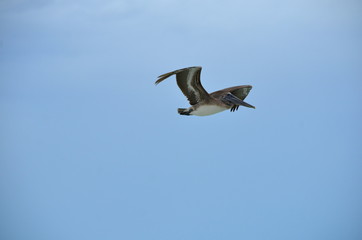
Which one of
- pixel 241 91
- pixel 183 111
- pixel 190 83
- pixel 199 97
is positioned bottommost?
pixel 183 111

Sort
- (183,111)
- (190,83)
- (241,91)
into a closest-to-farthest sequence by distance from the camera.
Result: (190,83) < (183,111) < (241,91)

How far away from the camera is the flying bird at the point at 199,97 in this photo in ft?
52.7

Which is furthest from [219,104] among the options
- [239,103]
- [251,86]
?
[251,86]

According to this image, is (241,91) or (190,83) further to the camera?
(241,91)

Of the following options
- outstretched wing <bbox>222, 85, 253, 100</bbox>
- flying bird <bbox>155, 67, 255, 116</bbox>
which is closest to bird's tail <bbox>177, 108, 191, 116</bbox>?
flying bird <bbox>155, 67, 255, 116</bbox>

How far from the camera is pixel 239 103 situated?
1777 centimetres

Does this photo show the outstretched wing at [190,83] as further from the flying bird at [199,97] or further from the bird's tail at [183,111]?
the bird's tail at [183,111]

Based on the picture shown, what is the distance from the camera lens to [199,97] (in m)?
17.1

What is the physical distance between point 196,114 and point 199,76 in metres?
1.41

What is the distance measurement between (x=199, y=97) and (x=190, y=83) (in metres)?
0.69

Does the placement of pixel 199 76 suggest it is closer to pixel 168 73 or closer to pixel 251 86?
pixel 168 73

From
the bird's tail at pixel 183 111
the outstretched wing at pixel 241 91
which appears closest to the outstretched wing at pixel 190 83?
the bird's tail at pixel 183 111

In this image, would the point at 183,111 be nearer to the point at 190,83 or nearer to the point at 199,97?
the point at 199,97

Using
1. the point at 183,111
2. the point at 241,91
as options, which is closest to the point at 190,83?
the point at 183,111
